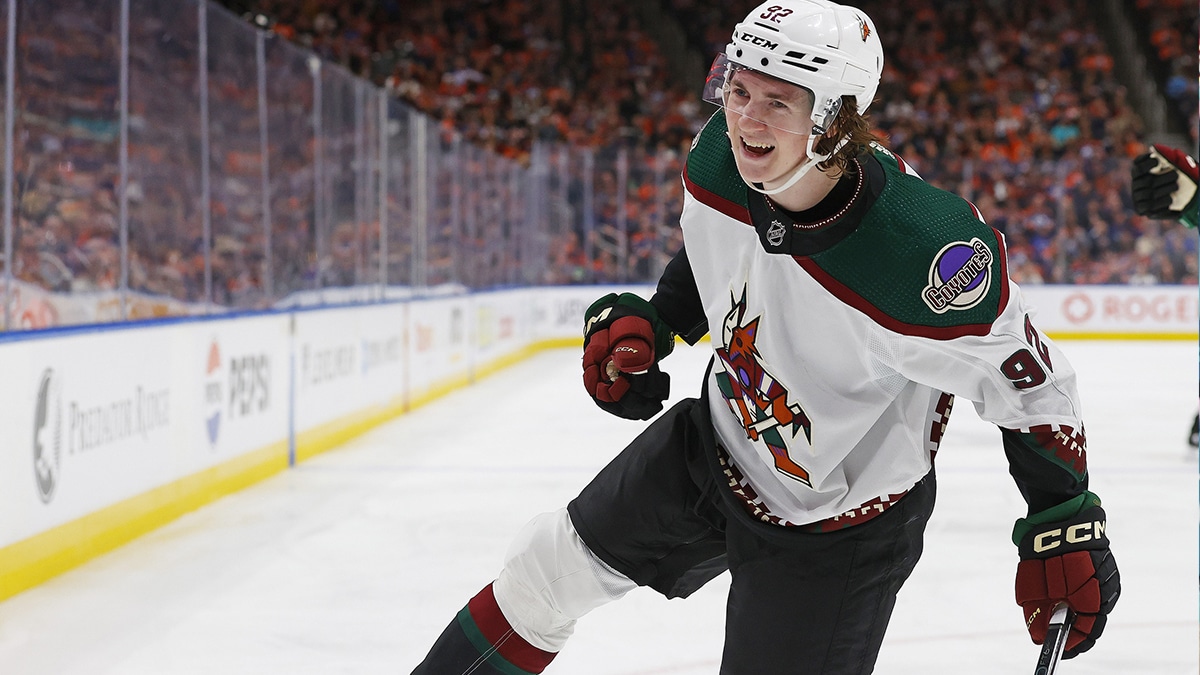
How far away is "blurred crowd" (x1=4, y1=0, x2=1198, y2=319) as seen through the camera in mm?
4301

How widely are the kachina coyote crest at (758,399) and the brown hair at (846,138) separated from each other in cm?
24

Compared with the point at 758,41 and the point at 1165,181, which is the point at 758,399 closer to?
the point at 758,41

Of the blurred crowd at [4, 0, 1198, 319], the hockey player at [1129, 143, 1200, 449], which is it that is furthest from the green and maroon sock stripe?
the hockey player at [1129, 143, 1200, 449]

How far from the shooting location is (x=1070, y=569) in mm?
1646

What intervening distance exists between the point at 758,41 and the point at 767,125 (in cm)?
12

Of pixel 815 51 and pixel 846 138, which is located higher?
pixel 815 51

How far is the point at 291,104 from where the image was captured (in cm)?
635

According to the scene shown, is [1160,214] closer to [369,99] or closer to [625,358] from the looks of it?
[625,358]

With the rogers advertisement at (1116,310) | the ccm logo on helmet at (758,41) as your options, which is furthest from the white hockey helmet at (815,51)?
the rogers advertisement at (1116,310)

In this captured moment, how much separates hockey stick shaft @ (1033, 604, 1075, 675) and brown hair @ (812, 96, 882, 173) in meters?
0.65

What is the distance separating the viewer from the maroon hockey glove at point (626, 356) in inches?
70.9

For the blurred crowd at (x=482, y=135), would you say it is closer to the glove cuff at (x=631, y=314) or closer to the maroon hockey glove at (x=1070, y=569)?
the glove cuff at (x=631, y=314)

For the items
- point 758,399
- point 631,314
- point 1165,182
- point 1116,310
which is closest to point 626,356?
point 631,314

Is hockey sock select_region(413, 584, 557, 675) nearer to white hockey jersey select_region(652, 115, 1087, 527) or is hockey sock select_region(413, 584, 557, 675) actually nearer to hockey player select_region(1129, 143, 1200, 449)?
white hockey jersey select_region(652, 115, 1087, 527)
